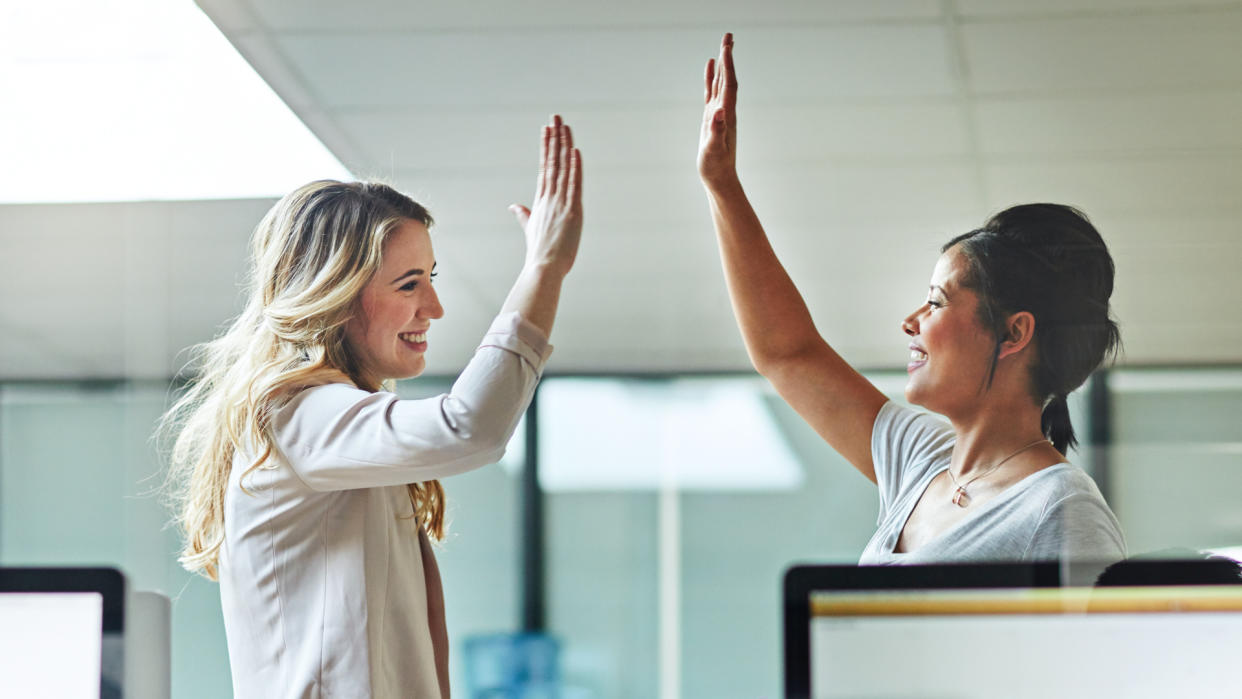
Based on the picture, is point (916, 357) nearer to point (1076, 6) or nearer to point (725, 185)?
point (725, 185)

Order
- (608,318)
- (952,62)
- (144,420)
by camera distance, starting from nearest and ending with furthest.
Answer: (952,62), (144,420), (608,318)

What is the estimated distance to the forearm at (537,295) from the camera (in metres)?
0.71

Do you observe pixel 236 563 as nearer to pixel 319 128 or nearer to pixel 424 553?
pixel 424 553

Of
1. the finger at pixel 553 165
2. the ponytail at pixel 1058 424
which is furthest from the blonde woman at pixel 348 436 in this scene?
the ponytail at pixel 1058 424

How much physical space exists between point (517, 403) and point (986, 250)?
1.65 feet

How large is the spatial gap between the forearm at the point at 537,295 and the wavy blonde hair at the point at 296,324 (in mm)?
146

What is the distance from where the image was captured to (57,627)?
2.18ft

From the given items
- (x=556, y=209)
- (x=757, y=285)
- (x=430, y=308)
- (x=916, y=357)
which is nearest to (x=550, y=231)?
(x=556, y=209)

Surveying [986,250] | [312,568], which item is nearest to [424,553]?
[312,568]

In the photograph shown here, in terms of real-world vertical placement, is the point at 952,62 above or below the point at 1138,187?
above

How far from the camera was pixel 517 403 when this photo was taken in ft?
2.25

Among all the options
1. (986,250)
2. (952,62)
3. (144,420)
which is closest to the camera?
(986,250)

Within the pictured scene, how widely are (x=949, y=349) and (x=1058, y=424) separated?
0.37 ft

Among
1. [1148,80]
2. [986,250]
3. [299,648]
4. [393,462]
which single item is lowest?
[299,648]
